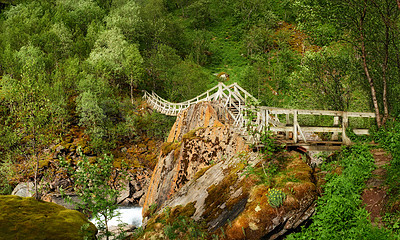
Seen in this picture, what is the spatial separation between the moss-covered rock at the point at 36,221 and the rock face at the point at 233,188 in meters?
2.66

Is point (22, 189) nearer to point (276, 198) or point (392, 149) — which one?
point (276, 198)

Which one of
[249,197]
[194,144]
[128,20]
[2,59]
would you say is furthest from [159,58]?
[249,197]

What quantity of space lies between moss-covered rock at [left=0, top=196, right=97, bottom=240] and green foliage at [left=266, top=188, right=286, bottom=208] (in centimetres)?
626

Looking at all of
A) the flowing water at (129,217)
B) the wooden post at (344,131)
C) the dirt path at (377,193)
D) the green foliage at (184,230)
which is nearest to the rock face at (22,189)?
the flowing water at (129,217)

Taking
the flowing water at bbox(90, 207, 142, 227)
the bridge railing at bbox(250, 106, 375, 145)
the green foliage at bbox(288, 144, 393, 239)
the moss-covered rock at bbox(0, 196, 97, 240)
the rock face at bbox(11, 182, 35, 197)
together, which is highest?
the bridge railing at bbox(250, 106, 375, 145)

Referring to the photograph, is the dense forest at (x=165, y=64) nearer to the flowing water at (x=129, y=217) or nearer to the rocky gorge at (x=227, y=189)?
the rocky gorge at (x=227, y=189)

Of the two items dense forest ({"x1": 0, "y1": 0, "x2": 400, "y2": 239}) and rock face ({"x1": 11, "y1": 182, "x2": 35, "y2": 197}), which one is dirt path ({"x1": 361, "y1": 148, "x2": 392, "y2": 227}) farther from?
rock face ({"x1": 11, "y1": 182, "x2": 35, "y2": 197})

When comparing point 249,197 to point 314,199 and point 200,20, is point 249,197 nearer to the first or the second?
point 314,199

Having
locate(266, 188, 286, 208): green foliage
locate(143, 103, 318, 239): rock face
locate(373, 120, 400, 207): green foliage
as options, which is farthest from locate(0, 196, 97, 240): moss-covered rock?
locate(373, 120, 400, 207): green foliage

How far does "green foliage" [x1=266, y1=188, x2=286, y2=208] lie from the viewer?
305 inches

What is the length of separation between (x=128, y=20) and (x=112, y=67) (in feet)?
30.0

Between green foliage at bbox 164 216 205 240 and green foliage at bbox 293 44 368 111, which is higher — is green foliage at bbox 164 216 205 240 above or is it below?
below

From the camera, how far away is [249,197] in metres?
8.48

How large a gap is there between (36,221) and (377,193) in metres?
10.1
